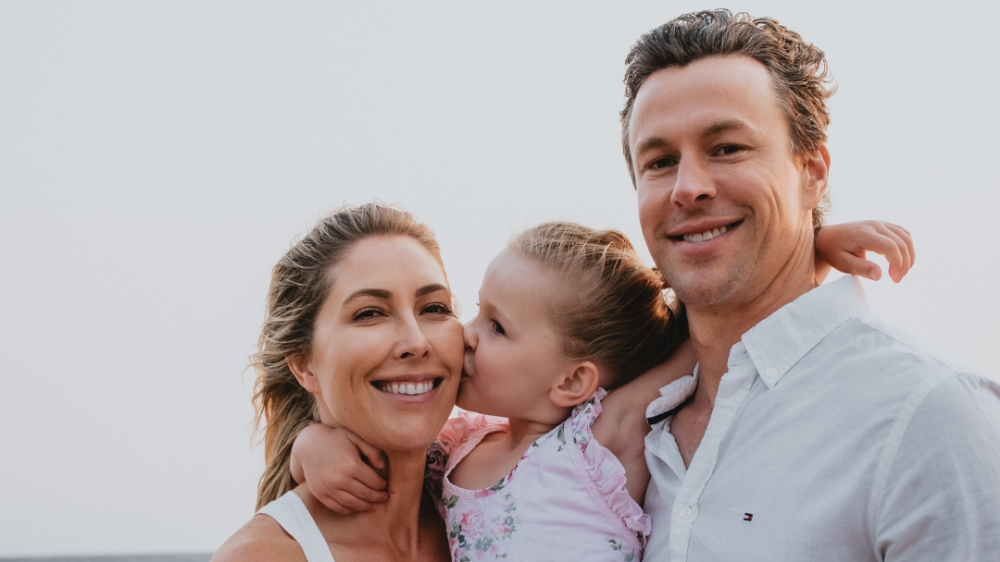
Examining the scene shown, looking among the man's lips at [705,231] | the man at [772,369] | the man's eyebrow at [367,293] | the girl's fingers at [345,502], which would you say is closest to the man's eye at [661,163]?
the man at [772,369]

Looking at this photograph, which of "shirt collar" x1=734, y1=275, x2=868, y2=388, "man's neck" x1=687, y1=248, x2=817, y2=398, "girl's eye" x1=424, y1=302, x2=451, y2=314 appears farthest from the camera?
"girl's eye" x1=424, y1=302, x2=451, y2=314

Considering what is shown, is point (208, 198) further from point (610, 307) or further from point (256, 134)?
point (610, 307)

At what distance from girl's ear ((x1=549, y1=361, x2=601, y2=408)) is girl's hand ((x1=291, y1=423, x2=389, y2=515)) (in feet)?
2.52

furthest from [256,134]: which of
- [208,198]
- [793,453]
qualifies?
[793,453]

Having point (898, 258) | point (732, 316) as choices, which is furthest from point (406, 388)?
point (898, 258)

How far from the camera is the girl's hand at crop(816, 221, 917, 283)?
248 centimetres

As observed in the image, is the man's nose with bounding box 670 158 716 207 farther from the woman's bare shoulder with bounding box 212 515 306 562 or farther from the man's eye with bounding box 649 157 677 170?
the woman's bare shoulder with bounding box 212 515 306 562

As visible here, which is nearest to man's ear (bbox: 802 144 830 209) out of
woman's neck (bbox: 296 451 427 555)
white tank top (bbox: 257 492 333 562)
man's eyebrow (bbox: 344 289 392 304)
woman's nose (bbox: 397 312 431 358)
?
woman's nose (bbox: 397 312 431 358)

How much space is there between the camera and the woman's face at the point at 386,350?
273cm

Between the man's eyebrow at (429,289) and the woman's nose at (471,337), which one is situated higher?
the man's eyebrow at (429,289)

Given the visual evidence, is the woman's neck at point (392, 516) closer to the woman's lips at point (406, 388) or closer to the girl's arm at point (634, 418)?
the woman's lips at point (406, 388)

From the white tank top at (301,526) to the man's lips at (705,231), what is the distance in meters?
1.76

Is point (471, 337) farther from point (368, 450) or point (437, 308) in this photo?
point (368, 450)

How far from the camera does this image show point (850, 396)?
6.77ft
